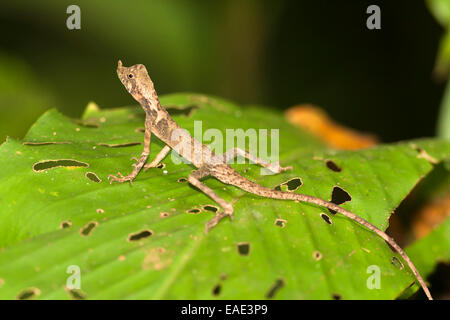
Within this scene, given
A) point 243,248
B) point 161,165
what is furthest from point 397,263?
point 161,165

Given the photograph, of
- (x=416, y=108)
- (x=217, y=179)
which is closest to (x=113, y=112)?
(x=217, y=179)

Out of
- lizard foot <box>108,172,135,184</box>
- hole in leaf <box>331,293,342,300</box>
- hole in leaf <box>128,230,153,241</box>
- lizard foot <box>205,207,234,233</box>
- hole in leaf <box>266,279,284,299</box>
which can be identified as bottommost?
hole in leaf <box>331,293,342,300</box>

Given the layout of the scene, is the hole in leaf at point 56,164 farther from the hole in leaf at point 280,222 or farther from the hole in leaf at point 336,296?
the hole in leaf at point 336,296

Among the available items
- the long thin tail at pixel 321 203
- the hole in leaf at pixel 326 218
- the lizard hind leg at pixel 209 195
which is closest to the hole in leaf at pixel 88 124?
the lizard hind leg at pixel 209 195

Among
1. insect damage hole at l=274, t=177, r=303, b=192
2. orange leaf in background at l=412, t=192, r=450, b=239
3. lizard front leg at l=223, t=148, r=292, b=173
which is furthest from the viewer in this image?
orange leaf in background at l=412, t=192, r=450, b=239

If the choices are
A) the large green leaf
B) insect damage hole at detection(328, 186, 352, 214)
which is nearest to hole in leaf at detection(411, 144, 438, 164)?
the large green leaf

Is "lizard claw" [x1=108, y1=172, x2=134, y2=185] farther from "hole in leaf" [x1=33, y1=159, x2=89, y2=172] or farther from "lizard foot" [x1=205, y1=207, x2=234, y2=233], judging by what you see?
"lizard foot" [x1=205, y1=207, x2=234, y2=233]
